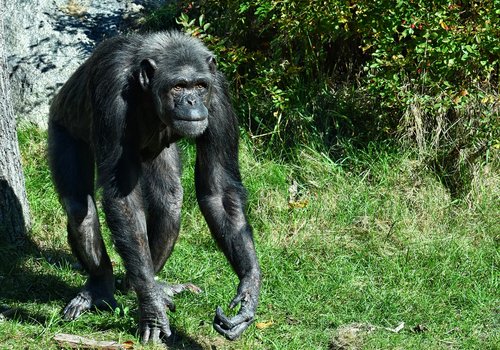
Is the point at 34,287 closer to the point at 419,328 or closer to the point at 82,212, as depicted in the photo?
the point at 82,212

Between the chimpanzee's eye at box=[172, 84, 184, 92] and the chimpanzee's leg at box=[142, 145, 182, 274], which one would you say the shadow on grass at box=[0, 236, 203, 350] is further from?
the chimpanzee's eye at box=[172, 84, 184, 92]

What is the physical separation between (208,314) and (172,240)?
30.4 inches

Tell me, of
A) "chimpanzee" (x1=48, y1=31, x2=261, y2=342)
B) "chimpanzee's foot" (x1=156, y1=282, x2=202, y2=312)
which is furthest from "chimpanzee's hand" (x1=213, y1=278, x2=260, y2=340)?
"chimpanzee's foot" (x1=156, y1=282, x2=202, y2=312)

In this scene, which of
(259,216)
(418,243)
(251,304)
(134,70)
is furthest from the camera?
(259,216)

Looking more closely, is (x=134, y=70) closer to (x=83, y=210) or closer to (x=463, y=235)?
(x=83, y=210)

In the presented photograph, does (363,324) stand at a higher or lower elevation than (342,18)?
lower

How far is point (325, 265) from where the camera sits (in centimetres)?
773

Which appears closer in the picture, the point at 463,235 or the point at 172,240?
the point at 172,240

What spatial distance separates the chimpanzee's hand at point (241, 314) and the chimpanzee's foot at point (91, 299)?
131cm

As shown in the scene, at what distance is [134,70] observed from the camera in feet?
20.7

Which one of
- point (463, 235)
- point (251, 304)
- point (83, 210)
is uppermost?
point (83, 210)

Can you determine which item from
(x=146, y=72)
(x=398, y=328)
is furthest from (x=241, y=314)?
(x=146, y=72)

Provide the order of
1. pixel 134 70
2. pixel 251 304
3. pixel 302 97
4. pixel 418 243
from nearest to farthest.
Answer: pixel 251 304, pixel 134 70, pixel 418 243, pixel 302 97

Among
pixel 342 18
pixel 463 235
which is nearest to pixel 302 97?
pixel 342 18
